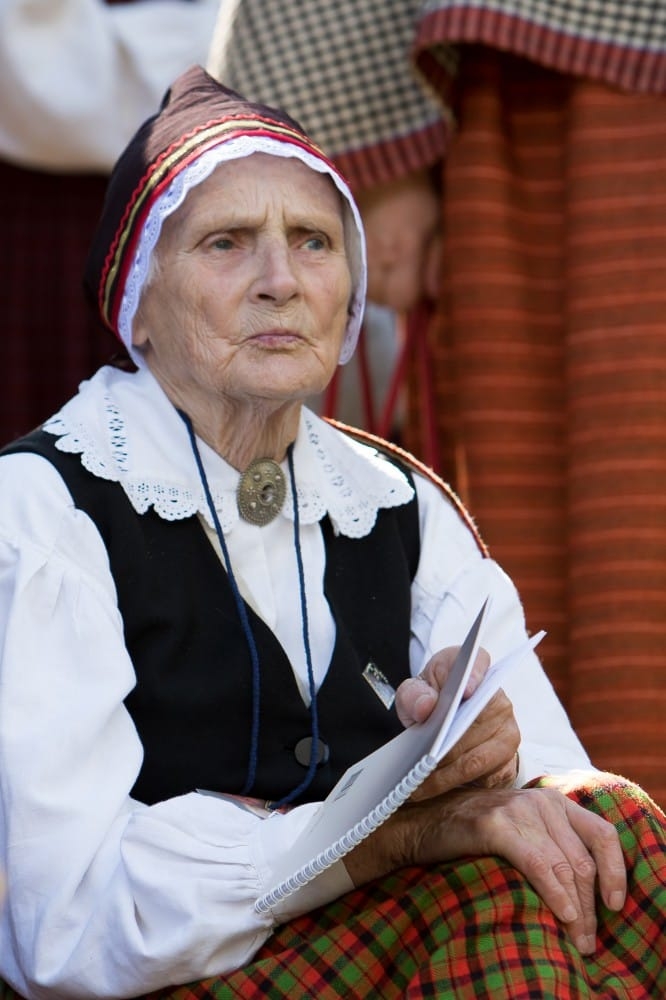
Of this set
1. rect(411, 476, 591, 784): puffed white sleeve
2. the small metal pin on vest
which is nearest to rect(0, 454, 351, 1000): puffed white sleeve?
the small metal pin on vest

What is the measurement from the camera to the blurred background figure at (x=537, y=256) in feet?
10.8

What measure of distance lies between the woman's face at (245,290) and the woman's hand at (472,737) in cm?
49

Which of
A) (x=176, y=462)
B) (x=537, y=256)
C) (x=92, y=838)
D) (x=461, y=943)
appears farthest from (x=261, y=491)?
(x=537, y=256)

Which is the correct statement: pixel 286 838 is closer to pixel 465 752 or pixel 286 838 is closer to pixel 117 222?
pixel 465 752

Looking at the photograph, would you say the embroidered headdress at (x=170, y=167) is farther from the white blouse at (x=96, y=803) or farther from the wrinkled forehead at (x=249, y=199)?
the white blouse at (x=96, y=803)

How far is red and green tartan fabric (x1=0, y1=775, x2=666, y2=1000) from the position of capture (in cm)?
200

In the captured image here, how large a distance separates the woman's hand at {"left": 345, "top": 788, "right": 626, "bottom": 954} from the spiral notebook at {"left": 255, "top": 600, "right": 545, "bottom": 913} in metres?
0.13

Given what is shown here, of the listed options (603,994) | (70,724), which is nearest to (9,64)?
(70,724)

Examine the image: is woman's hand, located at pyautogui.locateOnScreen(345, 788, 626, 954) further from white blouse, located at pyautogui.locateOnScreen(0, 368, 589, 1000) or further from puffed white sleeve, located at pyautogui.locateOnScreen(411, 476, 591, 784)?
puffed white sleeve, located at pyautogui.locateOnScreen(411, 476, 591, 784)

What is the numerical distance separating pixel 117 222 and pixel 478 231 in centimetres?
113

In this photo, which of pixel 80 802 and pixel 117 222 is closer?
pixel 80 802

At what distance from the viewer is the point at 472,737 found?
2.25 m

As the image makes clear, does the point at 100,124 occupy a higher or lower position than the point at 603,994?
higher

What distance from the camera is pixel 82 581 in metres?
2.25
